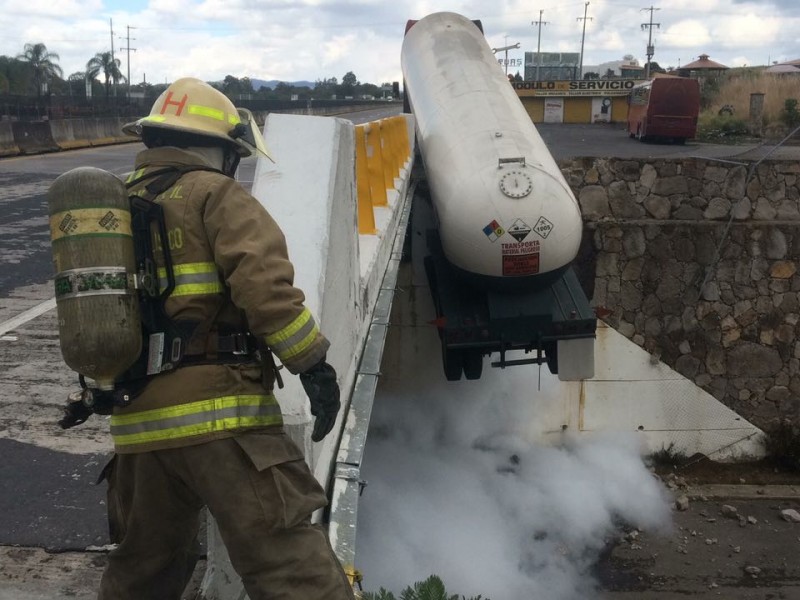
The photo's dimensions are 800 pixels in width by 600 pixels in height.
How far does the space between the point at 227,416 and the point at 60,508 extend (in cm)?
176

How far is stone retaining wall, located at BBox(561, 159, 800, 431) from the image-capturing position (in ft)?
35.9

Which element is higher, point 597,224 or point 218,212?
point 218,212

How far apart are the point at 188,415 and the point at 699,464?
10.8 metres

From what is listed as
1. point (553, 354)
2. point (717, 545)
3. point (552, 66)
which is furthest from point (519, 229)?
point (552, 66)

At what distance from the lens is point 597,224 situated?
10977 millimetres

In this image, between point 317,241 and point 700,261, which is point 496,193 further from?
point 700,261

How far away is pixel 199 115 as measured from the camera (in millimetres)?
2570

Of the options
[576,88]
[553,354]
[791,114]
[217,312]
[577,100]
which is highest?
[576,88]

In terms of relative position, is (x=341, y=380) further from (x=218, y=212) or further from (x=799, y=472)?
(x=799, y=472)

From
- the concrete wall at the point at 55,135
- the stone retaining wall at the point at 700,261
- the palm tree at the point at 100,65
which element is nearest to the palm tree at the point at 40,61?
the palm tree at the point at 100,65

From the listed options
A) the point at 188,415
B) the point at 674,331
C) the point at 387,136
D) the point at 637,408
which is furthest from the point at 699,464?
the point at 188,415

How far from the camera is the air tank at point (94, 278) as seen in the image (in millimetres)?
2107

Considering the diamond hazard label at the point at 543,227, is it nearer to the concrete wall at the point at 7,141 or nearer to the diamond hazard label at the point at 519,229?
the diamond hazard label at the point at 519,229

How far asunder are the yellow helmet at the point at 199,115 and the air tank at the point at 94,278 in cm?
44
